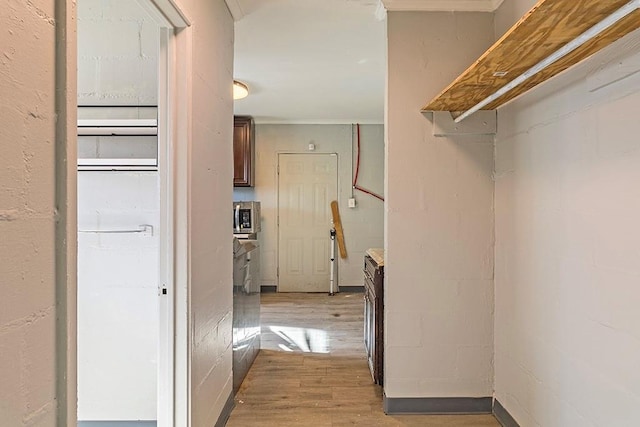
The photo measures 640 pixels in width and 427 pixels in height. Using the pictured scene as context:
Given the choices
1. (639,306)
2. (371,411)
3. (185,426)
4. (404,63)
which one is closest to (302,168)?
(404,63)

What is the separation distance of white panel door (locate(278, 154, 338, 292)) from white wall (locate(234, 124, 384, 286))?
0.10 m

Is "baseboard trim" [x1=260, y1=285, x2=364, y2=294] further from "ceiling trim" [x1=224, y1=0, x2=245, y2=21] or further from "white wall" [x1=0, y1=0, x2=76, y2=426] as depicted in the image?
"white wall" [x1=0, y1=0, x2=76, y2=426]

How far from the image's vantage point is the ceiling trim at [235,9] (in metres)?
2.29

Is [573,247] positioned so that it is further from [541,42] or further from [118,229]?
[118,229]

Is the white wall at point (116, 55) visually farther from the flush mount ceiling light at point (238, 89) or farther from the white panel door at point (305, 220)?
the white panel door at point (305, 220)

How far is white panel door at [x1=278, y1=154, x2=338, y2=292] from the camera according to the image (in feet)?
18.5

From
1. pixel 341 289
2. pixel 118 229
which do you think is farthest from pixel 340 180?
pixel 118 229

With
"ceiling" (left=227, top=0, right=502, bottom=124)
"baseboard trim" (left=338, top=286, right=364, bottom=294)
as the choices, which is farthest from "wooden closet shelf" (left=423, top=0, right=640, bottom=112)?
"baseboard trim" (left=338, top=286, right=364, bottom=294)

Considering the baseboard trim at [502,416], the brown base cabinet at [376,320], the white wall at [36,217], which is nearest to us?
the white wall at [36,217]

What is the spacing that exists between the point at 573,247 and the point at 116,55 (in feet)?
7.31

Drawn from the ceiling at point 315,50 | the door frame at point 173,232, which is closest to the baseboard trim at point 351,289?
the ceiling at point 315,50

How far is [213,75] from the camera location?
2082mm

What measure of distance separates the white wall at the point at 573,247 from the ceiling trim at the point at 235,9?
4.83ft

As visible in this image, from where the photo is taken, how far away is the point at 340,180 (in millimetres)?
5656
